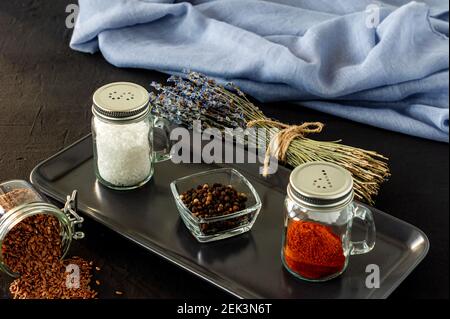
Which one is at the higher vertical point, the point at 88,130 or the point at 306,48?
the point at 306,48

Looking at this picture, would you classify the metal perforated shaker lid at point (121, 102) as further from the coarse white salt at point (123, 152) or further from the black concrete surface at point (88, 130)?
the black concrete surface at point (88, 130)

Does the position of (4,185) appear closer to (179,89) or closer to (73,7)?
(179,89)

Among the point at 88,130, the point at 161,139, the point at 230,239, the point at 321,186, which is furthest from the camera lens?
the point at 88,130

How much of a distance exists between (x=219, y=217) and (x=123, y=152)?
19 cm

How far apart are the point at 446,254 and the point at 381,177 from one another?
0.16 metres

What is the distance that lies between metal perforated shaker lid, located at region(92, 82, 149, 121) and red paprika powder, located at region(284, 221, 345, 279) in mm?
276

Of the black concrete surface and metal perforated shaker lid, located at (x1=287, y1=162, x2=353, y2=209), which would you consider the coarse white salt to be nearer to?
the black concrete surface

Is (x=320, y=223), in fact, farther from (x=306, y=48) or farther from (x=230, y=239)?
(x=306, y=48)

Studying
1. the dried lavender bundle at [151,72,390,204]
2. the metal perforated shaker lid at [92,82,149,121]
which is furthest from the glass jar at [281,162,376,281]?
the metal perforated shaker lid at [92,82,149,121]

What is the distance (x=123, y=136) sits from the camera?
1.10 metres

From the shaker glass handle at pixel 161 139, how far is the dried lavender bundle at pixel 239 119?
69 millimetres

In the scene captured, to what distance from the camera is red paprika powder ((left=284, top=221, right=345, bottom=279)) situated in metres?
0.97

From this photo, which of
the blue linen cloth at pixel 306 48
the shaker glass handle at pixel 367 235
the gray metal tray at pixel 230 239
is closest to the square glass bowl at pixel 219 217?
the gray metal tray at pixel 230 239

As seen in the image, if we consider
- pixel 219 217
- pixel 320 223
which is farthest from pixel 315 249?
pixel 219 217
